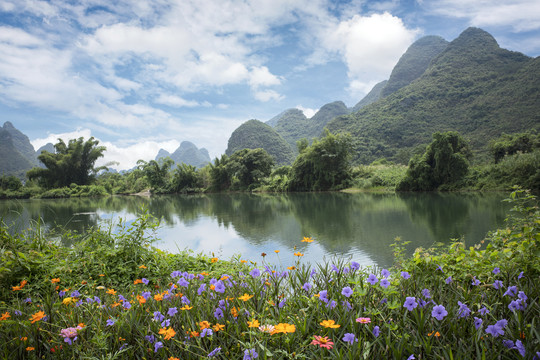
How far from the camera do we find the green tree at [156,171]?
3828cm

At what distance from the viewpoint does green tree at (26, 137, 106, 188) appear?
34812 mm

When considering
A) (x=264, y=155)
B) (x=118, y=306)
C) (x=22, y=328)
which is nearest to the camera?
(x=22, y=328)

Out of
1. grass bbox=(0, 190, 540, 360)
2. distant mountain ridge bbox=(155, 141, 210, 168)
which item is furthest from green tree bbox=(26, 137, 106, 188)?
distant mountain ridge bbox=(155, 141, 210, 168)

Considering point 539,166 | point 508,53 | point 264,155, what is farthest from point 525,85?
point 264,155

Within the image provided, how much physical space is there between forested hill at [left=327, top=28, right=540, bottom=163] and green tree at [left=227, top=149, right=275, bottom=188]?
35.7 ft

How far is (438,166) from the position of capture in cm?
1947

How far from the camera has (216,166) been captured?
35.5m

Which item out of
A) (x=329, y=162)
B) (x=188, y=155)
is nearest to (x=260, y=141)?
(x=329, y=162)

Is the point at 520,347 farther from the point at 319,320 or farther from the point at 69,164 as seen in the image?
the point at 69,164

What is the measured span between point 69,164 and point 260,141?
44336 millimetres

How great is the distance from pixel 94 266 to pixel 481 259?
3198 millimetres

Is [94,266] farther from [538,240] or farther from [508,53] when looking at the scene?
[508,53]

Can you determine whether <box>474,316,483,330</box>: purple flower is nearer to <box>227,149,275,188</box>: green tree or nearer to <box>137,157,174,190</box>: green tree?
<box>227,149,275,188</box>: green tree

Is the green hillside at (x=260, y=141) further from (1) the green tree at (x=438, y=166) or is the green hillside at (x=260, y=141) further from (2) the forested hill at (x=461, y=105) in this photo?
(1) the green tree at (x=438, y=166)
